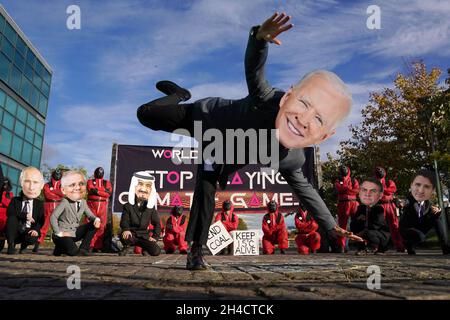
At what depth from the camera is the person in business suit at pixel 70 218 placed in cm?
614

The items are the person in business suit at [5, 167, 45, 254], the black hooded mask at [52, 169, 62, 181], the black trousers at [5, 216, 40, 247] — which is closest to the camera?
the black trousers at [5, 216, 40, 247]

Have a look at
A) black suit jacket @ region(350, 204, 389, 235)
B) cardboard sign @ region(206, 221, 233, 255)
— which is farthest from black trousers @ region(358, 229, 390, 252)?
cardboard sign @ region(206, 221, 233, 255)

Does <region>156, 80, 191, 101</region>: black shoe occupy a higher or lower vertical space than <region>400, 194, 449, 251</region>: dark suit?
higher

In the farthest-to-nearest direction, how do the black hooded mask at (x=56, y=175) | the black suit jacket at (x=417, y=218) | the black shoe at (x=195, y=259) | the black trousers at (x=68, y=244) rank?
the black hooded mask at (x=56, y=175), the black suit jacket at (x=417, y=218), the black trousers at (x=68, y=244), the black shoe at (x=195, y=259)

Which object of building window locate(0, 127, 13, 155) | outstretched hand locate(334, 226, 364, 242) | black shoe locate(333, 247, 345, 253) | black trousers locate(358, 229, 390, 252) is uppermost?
building window locate(0, 127, 13, 155)

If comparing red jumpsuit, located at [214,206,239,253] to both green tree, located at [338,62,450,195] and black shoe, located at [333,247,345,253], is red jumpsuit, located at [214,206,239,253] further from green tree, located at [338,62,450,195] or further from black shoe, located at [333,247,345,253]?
green tree, located at [338,62,450,195]

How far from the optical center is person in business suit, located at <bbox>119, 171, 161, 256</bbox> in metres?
7.00

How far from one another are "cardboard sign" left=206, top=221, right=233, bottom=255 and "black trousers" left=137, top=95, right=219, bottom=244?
455cm

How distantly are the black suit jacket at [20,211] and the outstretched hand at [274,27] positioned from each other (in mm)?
6504

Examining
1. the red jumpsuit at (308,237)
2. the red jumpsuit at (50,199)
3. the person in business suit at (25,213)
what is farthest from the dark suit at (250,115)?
the red jumpsuit at (50,199)

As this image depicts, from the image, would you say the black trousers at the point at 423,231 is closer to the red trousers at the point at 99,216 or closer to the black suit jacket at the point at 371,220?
the black suit jacket at the point at 371,220

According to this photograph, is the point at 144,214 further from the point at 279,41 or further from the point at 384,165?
the point at 384,165

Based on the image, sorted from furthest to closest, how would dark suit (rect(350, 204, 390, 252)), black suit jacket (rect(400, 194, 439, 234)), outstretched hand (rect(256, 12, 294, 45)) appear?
dark suit (rect(350, 204, 390, 252)), black suit jacket (rect(400, 194, 439, 234)), outstretched hand (rect(256, 12, 294, 45))
